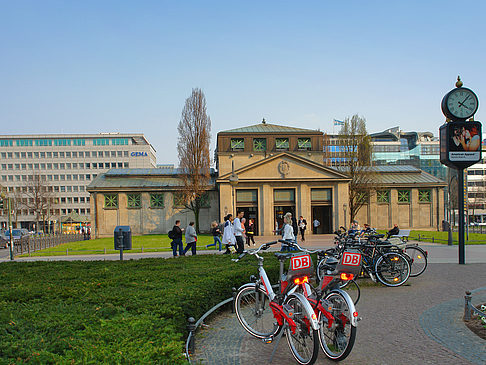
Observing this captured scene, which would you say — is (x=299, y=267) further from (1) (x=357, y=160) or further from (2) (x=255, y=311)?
(1) (x=357, y=160)

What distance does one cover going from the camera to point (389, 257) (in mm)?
10305

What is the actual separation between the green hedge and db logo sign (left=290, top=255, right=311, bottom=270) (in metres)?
1.73

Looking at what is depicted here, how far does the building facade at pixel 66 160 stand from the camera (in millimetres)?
99562

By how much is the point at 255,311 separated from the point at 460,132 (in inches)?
444

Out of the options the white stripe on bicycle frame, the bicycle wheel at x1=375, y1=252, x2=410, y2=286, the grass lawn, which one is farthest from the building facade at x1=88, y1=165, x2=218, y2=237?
the white stripe on bicycle frame

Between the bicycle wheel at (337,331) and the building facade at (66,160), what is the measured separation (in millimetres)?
100992

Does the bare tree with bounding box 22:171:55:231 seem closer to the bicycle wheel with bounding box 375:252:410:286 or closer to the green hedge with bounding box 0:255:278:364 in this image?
the green hedge with bounding box 0:255:278:364

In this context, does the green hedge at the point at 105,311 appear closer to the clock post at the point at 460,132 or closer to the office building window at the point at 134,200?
the clock post at the point at 460,132

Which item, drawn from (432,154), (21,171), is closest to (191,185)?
(21,171)

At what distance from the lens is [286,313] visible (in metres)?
5.32

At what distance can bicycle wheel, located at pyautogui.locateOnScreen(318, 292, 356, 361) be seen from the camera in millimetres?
4953

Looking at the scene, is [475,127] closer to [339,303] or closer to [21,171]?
[339,303]

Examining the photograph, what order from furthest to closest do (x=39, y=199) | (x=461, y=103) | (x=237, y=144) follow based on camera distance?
1. (x=39, y=199)
2. (x=237, y=144)
3. (x=461, y=103)

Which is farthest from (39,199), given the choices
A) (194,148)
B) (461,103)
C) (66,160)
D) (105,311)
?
(105,311)
